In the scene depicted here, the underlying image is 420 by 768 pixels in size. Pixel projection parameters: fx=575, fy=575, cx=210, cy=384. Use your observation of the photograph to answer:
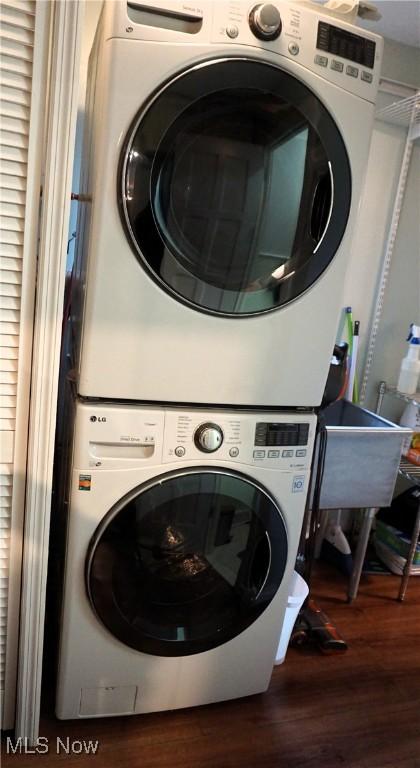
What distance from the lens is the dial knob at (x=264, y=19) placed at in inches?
45.7

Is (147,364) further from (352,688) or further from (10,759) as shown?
(352,688)

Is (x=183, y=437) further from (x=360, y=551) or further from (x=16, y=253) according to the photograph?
(x=360, y=551)

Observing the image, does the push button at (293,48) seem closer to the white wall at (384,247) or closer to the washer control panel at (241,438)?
the washer control panel at (241,438)

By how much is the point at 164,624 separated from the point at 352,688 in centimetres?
69

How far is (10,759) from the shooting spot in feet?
4.47

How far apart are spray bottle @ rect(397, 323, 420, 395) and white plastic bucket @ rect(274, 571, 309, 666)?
0.97 m

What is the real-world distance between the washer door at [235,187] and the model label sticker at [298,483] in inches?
17.5

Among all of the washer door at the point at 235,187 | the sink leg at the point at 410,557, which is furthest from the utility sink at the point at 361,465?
the washer door at the point at 235,187

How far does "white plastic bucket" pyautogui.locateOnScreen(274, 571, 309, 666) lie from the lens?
65.7 inches

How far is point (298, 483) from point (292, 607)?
17.6 inches

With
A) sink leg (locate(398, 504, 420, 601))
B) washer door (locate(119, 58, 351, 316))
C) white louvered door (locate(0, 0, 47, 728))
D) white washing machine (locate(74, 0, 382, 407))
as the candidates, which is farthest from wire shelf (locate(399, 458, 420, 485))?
white louvered door (locate(0, 0, 47, 728))

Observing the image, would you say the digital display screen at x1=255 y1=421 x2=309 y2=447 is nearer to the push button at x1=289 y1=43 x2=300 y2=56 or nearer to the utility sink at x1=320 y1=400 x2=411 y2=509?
the utility sink at x1=320 y1=400 x2=411 y2=509

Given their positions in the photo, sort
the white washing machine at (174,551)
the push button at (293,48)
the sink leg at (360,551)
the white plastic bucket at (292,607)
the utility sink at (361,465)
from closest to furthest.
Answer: the push button at (293,48)
the white washing machine at (174,551)
the white plastic bucket at (292,607)
the utility sink at (361,465)
the sink leg at (360,551)

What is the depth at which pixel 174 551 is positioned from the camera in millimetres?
1403
